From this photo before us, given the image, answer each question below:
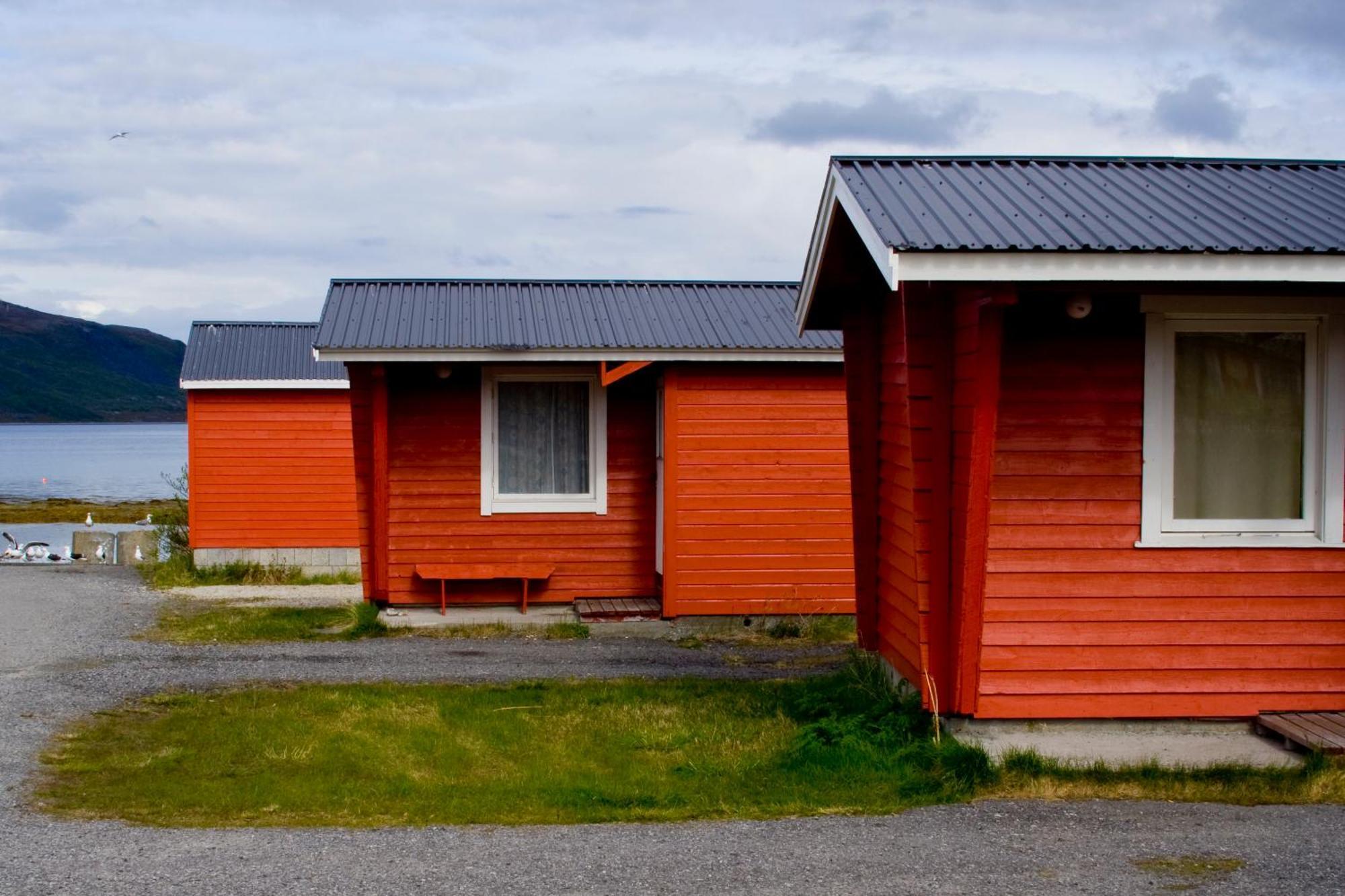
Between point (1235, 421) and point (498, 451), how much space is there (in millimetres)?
7633

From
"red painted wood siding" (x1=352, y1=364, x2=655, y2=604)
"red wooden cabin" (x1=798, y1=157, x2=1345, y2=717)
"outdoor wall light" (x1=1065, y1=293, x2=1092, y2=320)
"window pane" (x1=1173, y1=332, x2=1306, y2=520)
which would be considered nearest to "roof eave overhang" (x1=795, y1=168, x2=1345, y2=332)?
"outdoor wall light" (x1=1065, y1=293, x2=1092, y2=320)

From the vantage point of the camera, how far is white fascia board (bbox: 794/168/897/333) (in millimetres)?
6660

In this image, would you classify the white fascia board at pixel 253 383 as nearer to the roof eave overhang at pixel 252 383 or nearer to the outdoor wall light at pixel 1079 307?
the roof eave overhang at pixel 252 383

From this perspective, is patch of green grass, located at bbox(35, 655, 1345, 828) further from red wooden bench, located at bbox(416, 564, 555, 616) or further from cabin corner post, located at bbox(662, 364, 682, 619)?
red wooden bench, located at bbox(416, 564, 555, 616)

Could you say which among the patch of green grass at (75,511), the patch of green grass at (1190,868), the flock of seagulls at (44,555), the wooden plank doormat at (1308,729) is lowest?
the patch of green grass at (75,511)

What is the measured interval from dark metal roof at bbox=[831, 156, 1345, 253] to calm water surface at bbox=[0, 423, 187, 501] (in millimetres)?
22008

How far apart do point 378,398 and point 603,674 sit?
142 inches

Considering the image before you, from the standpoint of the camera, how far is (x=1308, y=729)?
7.18 meters

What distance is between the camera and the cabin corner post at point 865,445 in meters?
9.23

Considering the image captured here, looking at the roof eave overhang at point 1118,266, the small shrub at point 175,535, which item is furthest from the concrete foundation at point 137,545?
the roof eave overhang at point 1118,266

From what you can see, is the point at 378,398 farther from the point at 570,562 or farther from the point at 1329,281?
the point at 1329,281

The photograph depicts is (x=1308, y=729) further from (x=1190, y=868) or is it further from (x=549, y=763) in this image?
(x=549, y=763)

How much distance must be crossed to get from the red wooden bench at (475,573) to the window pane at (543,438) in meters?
0.72

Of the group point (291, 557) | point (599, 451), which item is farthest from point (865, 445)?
point (291, 557)
